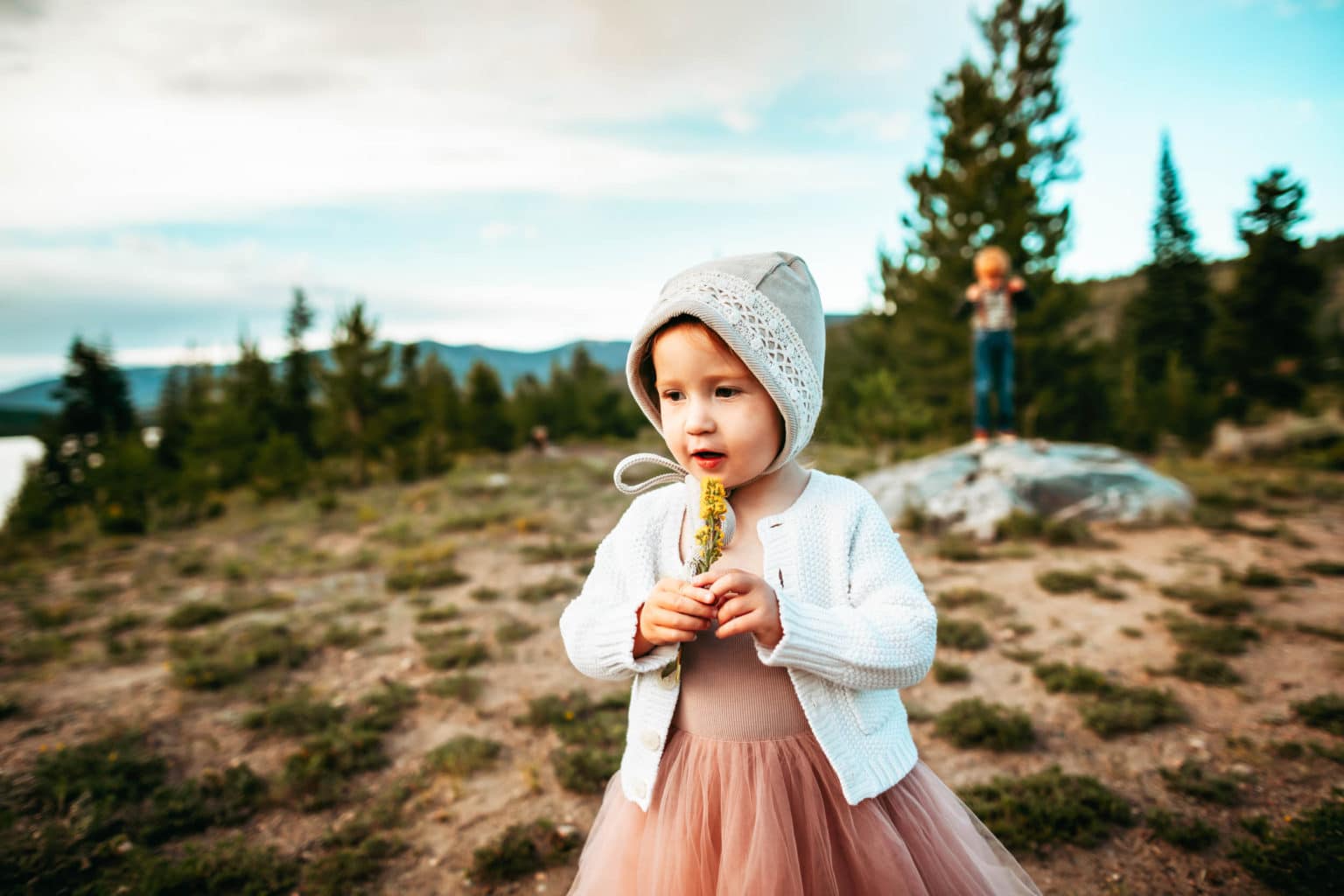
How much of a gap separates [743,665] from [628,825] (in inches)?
20.9

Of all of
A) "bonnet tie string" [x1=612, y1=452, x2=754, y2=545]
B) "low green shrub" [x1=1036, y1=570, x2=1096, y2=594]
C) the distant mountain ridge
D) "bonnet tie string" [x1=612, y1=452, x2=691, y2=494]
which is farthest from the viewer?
the distant mountain ridge

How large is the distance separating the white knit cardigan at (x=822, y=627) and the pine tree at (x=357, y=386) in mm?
17222

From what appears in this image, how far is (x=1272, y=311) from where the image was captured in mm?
17875

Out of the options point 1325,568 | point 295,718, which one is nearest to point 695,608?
point 295,718

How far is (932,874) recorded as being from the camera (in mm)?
1439

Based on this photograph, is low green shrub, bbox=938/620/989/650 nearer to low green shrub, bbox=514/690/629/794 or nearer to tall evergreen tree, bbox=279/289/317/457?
low green shrub, bbox=514/690/629/794

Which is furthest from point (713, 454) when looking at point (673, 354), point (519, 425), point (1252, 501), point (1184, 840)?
point (519, 425)

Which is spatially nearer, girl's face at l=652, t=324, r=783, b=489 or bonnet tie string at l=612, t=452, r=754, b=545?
girl's face at l=652, t=324, r=783, b=489

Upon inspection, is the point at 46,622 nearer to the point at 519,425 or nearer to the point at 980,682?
the point at 980,682

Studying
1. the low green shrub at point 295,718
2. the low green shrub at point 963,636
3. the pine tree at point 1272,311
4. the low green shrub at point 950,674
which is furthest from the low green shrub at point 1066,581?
the pine tree at point 1272,311

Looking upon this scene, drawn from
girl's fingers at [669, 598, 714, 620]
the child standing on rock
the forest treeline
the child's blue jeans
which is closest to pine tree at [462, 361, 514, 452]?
the forest treeline

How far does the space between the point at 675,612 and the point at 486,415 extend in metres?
21.0

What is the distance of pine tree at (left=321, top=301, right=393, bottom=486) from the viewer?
1678 cm

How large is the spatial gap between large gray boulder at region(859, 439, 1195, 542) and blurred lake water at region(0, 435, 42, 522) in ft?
68.4
